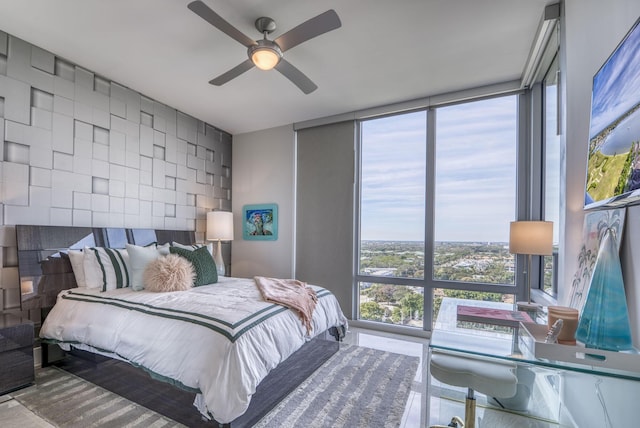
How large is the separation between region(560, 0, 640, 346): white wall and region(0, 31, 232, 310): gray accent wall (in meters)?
4.07

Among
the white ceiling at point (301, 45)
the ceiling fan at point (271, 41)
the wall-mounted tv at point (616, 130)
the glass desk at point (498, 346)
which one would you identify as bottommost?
the glass desk at point (498, 346)

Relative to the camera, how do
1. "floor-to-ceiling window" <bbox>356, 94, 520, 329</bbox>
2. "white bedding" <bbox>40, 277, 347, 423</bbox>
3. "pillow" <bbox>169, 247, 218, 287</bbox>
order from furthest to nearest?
1. "floor-to-ceiling window" <bbox>356, 94, 520, 329</bbox>
2. "pillow" <bbox>169, 247, 218, 287</bbox>
3. "white bedding" <bbox>40, 277, 347, 423</bbox>

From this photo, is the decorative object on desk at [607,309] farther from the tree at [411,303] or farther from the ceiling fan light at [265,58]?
the tree at [411,303]

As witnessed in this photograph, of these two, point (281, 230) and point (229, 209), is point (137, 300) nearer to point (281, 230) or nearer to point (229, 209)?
point (281, 230)

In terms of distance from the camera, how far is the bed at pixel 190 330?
1.62 metres

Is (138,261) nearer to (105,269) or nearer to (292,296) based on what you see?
(105,269)

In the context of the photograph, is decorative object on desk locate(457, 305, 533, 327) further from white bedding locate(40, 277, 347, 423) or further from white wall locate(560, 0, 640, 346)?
white bedding locate(40, 277, 347, 423)

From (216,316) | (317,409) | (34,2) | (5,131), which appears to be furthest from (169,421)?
(34,2)

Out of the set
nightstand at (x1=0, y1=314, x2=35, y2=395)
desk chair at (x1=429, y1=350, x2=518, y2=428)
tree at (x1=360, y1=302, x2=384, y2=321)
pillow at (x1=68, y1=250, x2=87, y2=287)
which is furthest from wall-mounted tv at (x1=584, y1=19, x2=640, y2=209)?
pillow at (x1=68, y1=250, x2=87, y2=287)

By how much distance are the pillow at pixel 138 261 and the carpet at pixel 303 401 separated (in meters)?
0.81

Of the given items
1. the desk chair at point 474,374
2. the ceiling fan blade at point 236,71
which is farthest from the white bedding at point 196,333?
the ceiling fan blade at point 236,71

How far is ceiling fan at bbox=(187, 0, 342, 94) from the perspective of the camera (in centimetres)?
188

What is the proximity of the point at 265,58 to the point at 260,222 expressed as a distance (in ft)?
9.05

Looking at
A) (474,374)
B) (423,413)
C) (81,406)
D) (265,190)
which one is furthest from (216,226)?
(474,374)
